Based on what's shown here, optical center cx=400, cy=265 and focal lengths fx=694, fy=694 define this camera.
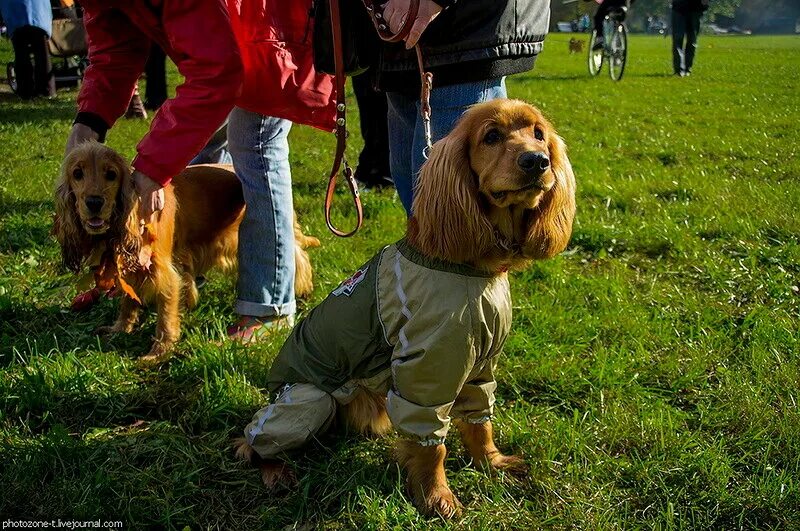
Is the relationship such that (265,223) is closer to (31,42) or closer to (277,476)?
(277,476)

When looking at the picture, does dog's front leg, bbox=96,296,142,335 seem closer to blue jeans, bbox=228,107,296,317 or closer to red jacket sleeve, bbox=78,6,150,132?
blue jeans, bbox=228,107,296,317

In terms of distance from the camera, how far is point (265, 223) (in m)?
3.48

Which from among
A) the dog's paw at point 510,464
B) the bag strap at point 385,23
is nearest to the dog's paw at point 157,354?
the dog's paw at point 510,464

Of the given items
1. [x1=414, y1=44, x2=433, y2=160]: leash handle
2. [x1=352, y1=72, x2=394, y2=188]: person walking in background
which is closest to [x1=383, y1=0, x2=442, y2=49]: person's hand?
[x1=414, y1=44, x2=433, y2=160]: leash handle

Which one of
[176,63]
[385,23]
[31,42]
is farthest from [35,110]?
[385,23]

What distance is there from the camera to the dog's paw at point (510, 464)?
2504 mm

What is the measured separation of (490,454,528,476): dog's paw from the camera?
2504 millimetres

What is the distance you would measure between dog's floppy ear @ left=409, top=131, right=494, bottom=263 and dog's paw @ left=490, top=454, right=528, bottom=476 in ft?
2.68

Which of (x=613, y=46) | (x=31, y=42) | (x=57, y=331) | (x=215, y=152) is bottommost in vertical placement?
(x=57, y=331)

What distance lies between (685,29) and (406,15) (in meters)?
15.1

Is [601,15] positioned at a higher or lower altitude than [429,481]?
higher

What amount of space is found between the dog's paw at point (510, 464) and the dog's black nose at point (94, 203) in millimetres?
2081

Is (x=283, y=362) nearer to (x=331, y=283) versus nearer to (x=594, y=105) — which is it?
(x=331, y=283)

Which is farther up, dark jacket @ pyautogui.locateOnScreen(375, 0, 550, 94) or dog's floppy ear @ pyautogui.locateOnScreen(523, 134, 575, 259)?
dark jacket @ pyautogui.locateOnScreen(375, 0, 550, 94)
